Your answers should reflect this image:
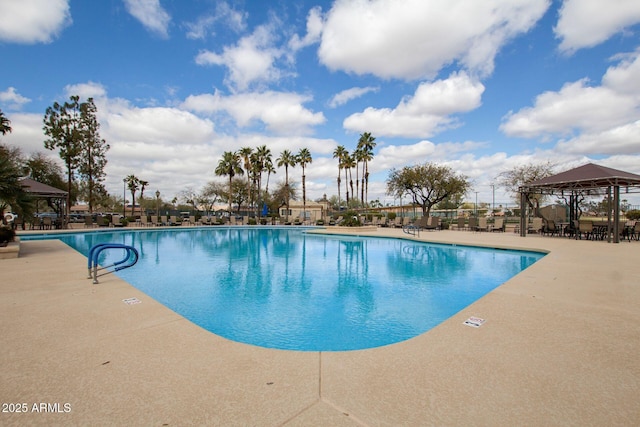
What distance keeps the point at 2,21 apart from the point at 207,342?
13.0 metres

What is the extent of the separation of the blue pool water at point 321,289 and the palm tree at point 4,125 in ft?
50.5

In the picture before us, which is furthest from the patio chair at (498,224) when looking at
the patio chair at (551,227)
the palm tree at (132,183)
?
the palm tree at (132,183)

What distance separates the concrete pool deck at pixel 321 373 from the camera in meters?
1.80

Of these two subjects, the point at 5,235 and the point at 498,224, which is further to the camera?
the point at 498,224

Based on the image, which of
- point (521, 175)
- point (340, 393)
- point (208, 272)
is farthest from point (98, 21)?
point (521, 175)

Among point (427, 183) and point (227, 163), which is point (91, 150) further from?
point (427, 183)

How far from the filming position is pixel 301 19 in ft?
42.9

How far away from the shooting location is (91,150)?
29.3 meters

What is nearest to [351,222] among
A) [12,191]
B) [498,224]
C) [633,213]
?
[498,224]

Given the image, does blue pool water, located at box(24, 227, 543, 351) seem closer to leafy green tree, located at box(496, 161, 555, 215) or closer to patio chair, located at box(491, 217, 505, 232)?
patio chair, located at box(491, 217, 505, 232)

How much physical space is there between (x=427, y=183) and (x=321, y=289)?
2282cm

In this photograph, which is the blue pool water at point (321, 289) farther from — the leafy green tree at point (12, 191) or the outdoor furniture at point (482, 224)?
the outdoor furniture at point (482, 224)

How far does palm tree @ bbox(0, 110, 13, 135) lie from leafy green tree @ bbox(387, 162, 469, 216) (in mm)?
28302

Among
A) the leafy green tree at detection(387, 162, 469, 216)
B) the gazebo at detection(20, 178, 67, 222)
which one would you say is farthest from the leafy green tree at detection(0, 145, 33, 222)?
the leafy green tree at detection(387, 162, 469, 216)
